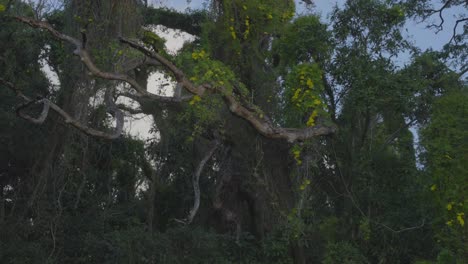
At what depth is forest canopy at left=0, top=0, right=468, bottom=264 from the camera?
931 centimetres

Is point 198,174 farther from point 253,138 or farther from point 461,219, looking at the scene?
point 461,219

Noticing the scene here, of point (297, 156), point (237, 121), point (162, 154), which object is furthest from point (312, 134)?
point (162, 154)

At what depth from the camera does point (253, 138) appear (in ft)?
35.1

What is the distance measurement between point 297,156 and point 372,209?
97.8 inches

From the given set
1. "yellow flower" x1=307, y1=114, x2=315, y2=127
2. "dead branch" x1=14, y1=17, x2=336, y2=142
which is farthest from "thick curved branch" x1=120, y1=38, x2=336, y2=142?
"yellow flower" x1=307, y1=114, x2=315, y2=127

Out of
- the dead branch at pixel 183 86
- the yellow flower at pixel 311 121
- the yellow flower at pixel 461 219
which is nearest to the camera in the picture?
the dead branch at pixel 183 86

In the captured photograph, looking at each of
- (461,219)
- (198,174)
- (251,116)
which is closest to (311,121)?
(251,116)

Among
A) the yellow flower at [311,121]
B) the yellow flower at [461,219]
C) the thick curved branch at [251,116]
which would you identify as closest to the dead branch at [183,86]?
the thick curved branch at [251,116]

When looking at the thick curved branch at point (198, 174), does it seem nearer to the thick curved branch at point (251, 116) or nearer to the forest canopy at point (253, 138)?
the forest canopy at point (253, 138)

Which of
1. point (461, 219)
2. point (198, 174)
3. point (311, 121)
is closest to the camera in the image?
point (461, 219)

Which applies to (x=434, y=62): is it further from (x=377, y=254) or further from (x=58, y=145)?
(x=58, y=145)

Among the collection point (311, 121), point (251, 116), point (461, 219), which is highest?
point (311, 121)

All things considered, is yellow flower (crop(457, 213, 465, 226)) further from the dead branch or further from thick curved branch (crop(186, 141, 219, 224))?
thick curved branch (crop(186, 141, 219, 224))

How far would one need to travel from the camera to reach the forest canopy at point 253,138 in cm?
931
